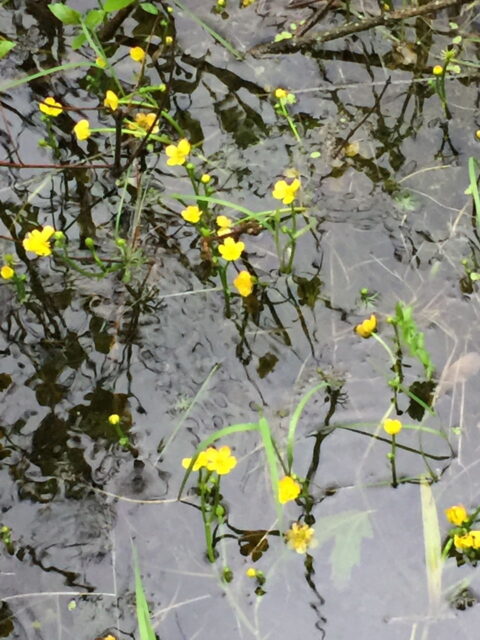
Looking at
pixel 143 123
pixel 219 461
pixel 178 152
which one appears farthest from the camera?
pixel 143 123

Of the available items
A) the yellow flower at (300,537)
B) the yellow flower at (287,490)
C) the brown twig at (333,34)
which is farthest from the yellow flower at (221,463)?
the brown twig at (333,34)

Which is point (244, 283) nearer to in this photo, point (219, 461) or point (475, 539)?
point (219, 461)

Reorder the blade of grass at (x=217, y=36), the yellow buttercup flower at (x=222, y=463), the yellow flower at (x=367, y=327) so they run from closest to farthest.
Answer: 1. the yellow buttercup flower at (x=222, y=463)
2. the yellow flower at (x=367, y=327)
3. the blade of grass at (x=217, y=36)

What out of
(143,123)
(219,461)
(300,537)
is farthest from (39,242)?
(300,537)

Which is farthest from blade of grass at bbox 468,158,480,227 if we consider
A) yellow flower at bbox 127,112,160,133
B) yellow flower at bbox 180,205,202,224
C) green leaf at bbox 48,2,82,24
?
green leaf at bbox 48,2,82,24

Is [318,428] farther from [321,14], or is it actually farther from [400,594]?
[321,14]

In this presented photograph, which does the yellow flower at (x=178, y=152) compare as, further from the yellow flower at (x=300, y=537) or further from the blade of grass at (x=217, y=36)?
the yellow flower at (x=300, y=537)

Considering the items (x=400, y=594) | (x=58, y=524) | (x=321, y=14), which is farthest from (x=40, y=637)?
(x=321, y=14)

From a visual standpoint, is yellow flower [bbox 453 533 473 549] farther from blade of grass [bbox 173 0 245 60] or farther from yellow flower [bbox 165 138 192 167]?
blade of grass [bbox 173 0 245 60]
